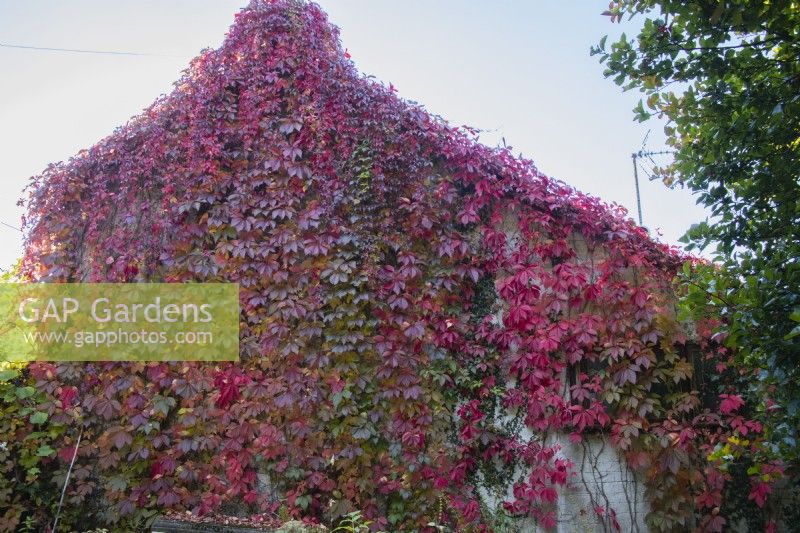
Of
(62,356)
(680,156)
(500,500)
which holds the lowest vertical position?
(500,500)

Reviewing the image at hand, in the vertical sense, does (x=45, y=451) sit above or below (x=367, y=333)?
below

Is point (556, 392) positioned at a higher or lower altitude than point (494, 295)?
lower

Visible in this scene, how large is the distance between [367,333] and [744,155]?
8.49 ft

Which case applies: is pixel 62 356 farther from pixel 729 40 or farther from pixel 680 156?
pixel 729 40

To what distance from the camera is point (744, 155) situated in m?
3.05

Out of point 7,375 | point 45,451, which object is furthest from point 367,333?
point 7,375

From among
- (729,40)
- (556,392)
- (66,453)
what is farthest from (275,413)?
(729,40)

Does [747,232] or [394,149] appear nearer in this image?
[747,232]

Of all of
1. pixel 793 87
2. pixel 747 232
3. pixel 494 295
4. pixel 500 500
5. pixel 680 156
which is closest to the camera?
pixel 793 87

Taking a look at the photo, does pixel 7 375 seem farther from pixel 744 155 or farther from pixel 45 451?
pixel 744 155

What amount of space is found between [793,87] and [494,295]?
90.4 inches

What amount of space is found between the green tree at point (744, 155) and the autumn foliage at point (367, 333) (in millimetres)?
1293

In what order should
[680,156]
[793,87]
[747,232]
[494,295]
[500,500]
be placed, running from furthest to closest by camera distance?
1. [494,295]
2. [500,500]
3. [680,156]
4. [747,232]
5. [793,87]

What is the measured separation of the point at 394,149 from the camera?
4.66m
